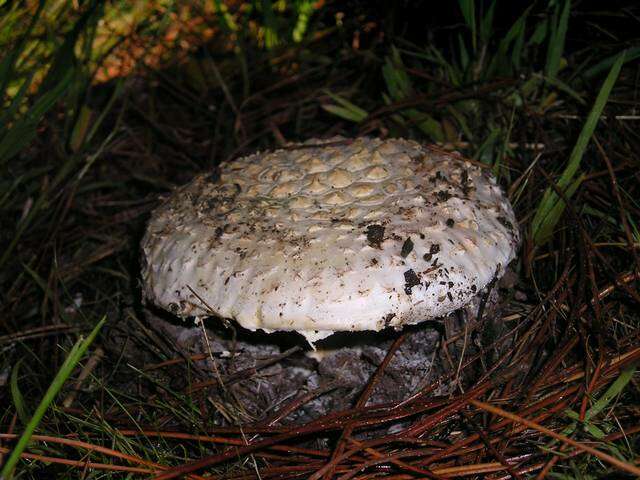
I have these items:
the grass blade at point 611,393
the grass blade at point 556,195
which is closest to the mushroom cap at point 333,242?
the grass blade at point 556,195

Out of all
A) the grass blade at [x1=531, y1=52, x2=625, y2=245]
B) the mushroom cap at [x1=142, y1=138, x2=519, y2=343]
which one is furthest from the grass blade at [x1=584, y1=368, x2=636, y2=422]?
the grass blade at [x1=531, y1=52, x2=625, y2=245]

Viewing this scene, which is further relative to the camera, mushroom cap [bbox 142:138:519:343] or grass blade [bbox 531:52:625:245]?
grass blade [bbox 531:52:625:245]

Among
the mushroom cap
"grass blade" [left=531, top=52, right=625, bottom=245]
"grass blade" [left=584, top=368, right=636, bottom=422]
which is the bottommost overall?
"grass blade" [left=584, top=368, right=636, bottom=422]

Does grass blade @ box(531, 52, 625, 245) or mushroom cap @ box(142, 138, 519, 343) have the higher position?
mushroom cap @ box(142, 138, 519, 343)

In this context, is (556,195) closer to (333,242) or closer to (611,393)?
(611,393)

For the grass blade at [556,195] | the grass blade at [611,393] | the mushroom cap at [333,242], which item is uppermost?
the mushroom cap at [333,242]

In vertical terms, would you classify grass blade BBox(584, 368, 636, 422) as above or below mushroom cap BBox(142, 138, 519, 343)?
A: below

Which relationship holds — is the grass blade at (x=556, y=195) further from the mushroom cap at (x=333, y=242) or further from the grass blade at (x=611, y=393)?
the grass blade at (x=611, y=393)

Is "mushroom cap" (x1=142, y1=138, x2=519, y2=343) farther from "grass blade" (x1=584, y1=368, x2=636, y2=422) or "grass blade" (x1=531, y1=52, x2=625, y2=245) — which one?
"grass blade" (x1=584, y1=368, x2=636, y2=422)

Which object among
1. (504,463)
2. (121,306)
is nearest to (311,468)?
(504,463)
